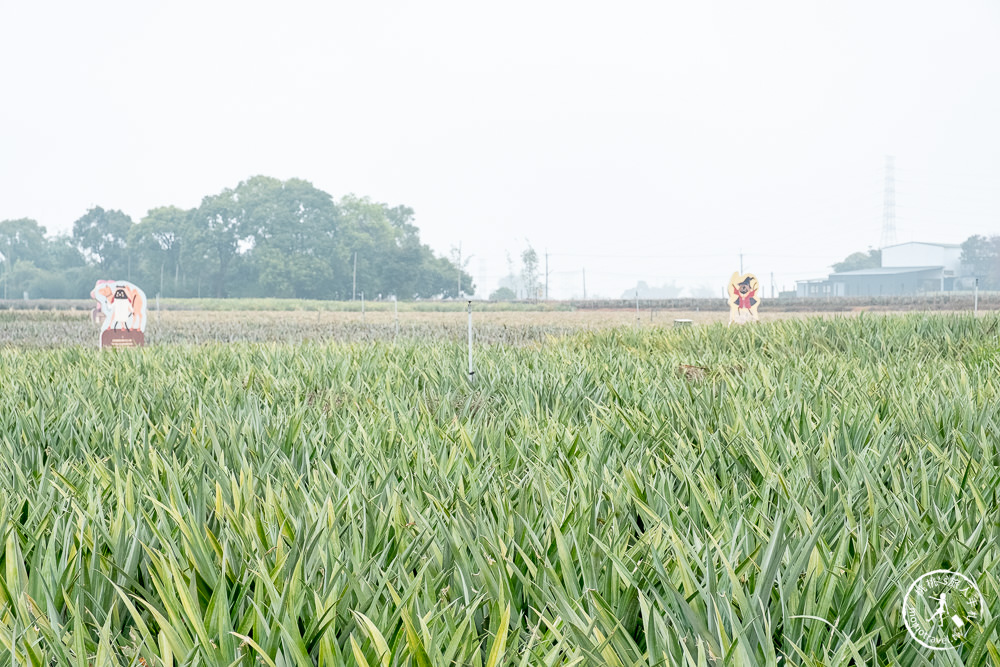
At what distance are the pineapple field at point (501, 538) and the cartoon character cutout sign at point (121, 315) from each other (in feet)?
24.8

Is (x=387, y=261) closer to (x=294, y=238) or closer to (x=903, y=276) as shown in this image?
(x=294, y=238)

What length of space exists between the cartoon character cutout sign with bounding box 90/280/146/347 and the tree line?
5376cm

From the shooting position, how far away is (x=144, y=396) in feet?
12.6

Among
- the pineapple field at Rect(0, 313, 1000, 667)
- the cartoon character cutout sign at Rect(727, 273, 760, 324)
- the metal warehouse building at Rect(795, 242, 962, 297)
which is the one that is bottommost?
the pineapple field at Rect(0, 313, 1000, 667)

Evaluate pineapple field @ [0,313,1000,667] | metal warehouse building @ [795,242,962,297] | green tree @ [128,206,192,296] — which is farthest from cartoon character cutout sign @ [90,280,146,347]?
green tree @ [128,206,192,296]

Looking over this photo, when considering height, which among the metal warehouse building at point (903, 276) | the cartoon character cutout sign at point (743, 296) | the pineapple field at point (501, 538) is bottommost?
the pineapple field at point (501, 538)

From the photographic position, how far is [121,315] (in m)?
10.4

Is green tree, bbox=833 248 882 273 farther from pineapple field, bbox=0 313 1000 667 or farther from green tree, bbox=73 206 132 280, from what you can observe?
pineapple field, bbox=0 313 1000 667

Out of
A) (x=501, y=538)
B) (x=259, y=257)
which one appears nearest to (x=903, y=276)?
(x=259, y=257)

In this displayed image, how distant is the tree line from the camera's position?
65.6 meters

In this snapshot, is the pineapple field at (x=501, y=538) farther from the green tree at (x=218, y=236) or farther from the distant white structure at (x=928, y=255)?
the distant white structure at (x=928, y=255)

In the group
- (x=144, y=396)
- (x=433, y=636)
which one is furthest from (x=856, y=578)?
(x=144, y=396)

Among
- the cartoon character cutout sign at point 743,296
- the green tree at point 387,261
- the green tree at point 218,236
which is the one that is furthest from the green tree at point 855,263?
the cartoon character cutout sign at point 743,296

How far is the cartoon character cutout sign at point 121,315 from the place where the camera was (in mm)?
10297
